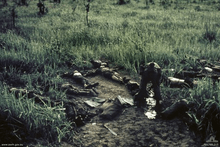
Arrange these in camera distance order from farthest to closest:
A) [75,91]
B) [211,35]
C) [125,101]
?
[211,35] → [75,91] → [125,101]

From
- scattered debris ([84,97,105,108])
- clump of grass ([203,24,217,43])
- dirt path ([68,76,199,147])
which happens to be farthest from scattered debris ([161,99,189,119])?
clump of grass ([203,24,217,43])

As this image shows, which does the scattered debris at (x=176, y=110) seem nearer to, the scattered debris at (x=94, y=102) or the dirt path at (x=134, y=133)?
the dirt path at (x=134, y=133)

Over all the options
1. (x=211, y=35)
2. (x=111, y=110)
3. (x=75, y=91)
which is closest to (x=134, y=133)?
(x=111, y=110)

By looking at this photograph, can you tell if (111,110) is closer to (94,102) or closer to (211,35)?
(94,102)

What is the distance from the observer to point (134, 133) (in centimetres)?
234

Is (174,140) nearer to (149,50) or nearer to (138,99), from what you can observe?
(138,99)

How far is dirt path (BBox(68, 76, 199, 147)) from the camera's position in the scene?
219cm

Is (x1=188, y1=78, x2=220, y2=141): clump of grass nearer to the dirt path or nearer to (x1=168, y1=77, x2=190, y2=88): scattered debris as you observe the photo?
the dirt path

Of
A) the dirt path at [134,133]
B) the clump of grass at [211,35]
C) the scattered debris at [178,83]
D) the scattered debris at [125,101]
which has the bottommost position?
the dirt path at [134,133]

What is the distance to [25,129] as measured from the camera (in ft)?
7.23

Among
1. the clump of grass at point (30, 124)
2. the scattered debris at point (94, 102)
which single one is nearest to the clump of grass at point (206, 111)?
the scattered debris at point (94, 102)

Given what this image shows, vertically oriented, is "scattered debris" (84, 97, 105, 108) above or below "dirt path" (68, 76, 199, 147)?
above

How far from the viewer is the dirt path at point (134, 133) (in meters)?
2.19

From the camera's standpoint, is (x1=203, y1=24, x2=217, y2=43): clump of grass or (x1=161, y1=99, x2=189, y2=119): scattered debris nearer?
(x1=161, y1=99, x2=189, y2=119): scattered debris
